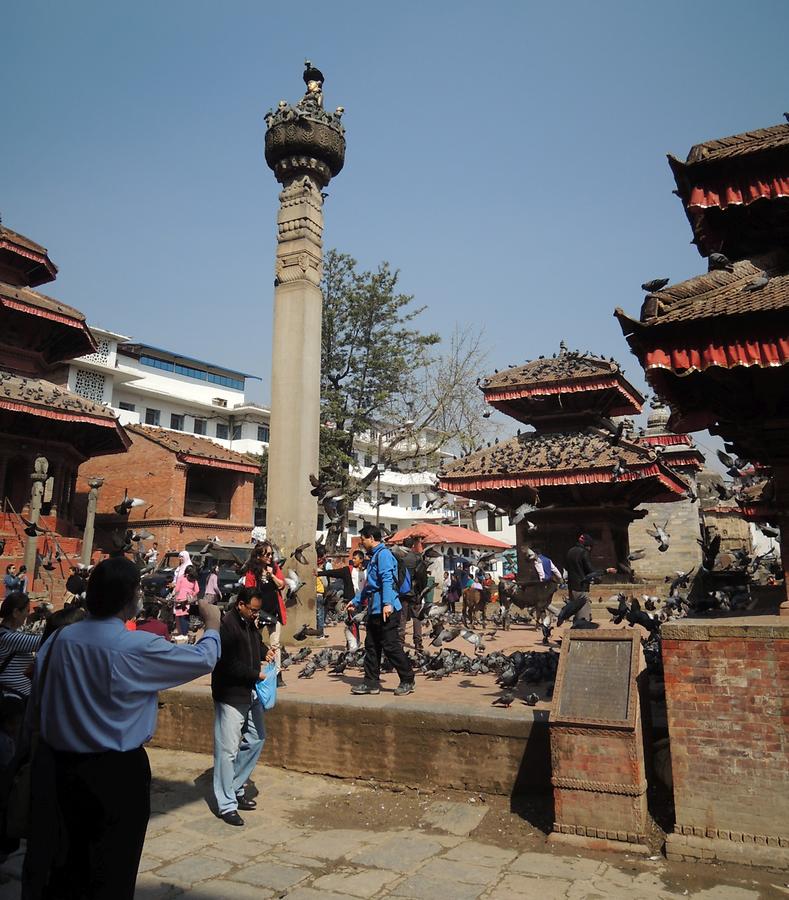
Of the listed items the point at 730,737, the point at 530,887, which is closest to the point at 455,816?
the point at 530,887

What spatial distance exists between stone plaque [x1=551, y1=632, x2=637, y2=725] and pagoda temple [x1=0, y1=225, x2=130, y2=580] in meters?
19.1

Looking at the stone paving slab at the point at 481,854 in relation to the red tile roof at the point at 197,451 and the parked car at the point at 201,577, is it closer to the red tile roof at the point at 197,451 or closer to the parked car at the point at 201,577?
the parked car at the point at 201,577

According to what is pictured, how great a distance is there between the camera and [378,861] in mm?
4871

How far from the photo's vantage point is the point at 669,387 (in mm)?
6352

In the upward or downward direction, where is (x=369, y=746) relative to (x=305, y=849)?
upward

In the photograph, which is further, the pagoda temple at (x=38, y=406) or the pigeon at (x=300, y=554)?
the pagoda temple at (x=38, y=406)

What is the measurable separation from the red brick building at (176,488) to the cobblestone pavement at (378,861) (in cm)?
2432

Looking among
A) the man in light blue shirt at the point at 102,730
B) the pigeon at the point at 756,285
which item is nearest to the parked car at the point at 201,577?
the man in light blue shirt at the point at 102,730

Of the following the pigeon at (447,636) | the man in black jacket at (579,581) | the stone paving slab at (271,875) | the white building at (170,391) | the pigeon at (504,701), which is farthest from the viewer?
the white building at (170,391)

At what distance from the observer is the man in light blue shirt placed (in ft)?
9.37

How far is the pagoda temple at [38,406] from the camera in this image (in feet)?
72.4

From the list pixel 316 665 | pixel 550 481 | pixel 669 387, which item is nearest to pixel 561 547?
pixel 550 481

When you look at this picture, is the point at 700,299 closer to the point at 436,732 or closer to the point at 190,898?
the point at 436,732

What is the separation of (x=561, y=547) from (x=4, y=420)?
18.0 m
